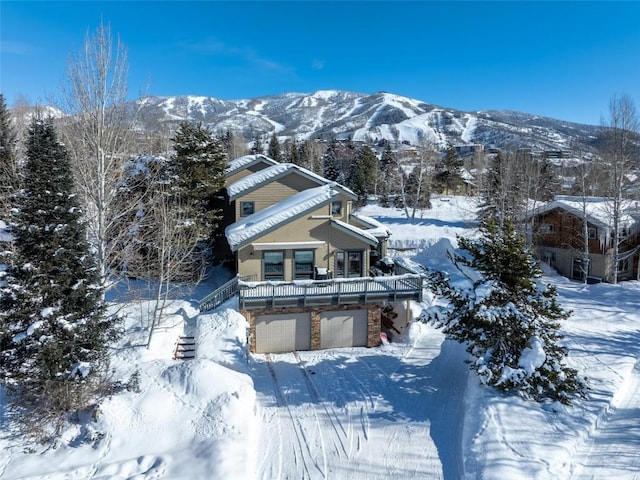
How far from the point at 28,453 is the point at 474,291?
41.8 feet

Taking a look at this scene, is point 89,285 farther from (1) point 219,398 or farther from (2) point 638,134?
(2) point 638,134

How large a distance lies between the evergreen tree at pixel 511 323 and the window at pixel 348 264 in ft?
25.3

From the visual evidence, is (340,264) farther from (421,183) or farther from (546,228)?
(421,183)

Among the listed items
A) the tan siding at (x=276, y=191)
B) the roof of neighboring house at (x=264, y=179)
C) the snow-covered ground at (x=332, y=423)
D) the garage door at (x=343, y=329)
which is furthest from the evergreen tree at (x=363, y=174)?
the snow-covered ground at (x=332, y=423)

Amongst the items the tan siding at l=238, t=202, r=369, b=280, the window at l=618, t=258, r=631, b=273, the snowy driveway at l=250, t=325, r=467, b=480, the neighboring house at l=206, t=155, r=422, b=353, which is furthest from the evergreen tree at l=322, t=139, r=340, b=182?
the snowy driveway at l=250, t=325, r=467, b=480

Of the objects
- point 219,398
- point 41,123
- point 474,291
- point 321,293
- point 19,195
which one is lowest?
point 219,398

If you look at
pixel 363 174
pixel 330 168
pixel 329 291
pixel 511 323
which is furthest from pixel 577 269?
pixel 330 168

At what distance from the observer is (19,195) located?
1030 centimetres

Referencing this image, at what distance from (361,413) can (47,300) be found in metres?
9.44

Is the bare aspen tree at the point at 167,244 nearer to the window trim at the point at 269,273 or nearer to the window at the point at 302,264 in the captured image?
the window trim at the point at 269,273

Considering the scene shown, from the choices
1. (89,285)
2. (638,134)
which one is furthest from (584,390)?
(638,134)

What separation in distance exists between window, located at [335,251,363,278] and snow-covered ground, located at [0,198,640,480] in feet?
16.9

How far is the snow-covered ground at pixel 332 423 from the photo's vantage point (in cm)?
967

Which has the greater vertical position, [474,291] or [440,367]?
[474,291]
